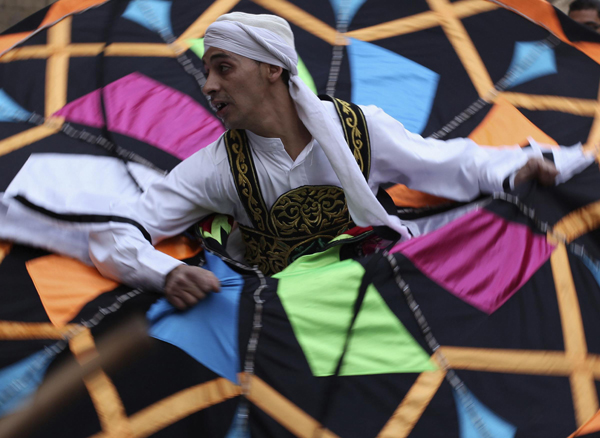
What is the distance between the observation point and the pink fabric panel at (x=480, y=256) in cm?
142

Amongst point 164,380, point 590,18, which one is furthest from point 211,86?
point 590,18

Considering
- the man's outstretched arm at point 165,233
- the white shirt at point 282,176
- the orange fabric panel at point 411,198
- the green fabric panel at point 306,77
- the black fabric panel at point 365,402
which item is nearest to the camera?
the black fabric panel at point 365,402

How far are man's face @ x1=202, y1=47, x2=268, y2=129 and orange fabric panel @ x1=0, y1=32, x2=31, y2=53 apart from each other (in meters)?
1.07

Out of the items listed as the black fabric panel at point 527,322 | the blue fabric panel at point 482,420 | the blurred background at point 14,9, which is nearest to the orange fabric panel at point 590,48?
the black fabric panel at point 527,322

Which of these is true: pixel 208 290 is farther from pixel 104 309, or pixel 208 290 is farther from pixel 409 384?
pixel 409 384

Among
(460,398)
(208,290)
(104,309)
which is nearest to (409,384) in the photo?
(460,398)

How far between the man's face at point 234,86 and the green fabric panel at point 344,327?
436 mm

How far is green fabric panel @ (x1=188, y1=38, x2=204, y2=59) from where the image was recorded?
224cm

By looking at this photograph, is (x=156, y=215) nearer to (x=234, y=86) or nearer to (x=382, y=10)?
(x=234, y=86)

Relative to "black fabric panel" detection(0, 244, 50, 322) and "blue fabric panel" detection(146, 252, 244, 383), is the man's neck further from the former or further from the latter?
"black fabric panel" detection(0, 244, 50, 322)

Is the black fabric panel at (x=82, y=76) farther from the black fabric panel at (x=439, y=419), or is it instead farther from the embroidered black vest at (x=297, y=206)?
the black fabric panel at (x=439, y=419)

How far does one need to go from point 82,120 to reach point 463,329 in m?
1.30

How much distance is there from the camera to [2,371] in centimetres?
128

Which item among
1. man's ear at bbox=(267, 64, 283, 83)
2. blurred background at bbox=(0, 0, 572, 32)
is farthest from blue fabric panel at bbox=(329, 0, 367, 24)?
blurred background at bbox=(0, 0, 572, 32)
